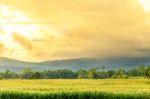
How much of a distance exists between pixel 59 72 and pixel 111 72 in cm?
1044

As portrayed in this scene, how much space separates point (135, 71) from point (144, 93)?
222 feet

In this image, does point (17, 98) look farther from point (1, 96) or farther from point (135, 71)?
point (135, 71)

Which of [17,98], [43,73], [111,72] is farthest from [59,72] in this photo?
[17,98]

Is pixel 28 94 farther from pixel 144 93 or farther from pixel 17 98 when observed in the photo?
pixel 144 93

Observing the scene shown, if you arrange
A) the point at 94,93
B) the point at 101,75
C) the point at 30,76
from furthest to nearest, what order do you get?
the point at 101,75 → the point at 30,76 → the point at 94,93

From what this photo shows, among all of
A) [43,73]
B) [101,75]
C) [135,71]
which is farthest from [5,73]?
[135,71]

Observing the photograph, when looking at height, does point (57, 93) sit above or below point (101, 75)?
below

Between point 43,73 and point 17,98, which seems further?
point 43,73

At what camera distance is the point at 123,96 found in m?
24.6

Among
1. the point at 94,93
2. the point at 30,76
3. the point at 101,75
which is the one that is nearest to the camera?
the point at 94,93

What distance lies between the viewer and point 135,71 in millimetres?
92250

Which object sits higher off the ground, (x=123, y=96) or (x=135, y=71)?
(x=135, y=71)

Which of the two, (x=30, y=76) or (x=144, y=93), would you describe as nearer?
(x=144, y=93)

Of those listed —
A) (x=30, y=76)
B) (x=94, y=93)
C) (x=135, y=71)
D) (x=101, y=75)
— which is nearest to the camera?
(x=94, y=93)
